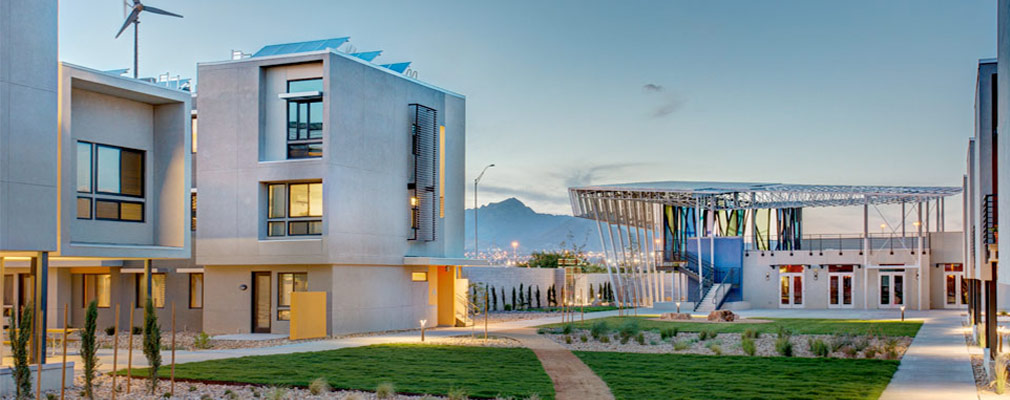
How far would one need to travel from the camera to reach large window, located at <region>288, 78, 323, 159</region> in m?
29.1

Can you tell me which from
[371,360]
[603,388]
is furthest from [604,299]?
[603,388]

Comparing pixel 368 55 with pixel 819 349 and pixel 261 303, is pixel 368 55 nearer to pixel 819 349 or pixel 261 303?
pixel 261 303

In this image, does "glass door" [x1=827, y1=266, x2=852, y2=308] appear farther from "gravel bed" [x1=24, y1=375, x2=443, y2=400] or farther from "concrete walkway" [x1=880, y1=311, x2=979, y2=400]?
"gravel bed" [x1=24, y1=375, x2=443, y2=400]

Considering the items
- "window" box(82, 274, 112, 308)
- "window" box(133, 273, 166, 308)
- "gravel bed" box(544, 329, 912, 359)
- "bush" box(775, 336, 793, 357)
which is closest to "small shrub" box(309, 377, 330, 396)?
"gravel bed" box(544, 329, 912, 359)

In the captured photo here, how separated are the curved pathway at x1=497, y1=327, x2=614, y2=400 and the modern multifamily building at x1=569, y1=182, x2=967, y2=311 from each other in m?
24.6

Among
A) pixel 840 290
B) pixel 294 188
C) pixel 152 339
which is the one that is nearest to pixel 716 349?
pixel 152 339

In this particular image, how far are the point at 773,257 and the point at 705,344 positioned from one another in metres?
28.6

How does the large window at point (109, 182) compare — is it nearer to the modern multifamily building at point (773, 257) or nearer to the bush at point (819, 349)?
the bush at point (819, 349)

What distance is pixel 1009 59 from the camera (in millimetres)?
13000

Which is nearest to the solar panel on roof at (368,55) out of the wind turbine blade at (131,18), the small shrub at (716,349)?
the wind turbine blade at (131,18)

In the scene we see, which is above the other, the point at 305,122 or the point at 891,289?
the point at 305,122

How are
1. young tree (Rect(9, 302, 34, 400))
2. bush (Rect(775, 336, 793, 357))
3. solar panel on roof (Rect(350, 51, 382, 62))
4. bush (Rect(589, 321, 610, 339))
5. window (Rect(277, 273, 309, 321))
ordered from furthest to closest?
1. solar panel on roof (Rect(350, 51, 382, 62))
2. window (Rect(277, 273, 309, 321))
3. bush (Rect(589, 321, 610, 339))
4. bush (Rect(775, 336, 793, 357))
5. young tree (Rect(9, 302, 34, 400))

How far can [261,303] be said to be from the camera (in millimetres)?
29578

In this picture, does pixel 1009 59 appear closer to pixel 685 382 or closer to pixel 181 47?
pixel 685 382
